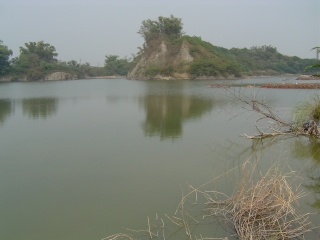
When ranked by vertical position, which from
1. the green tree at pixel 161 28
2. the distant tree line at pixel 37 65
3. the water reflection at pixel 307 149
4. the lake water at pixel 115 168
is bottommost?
the lake water at pixel 115 168

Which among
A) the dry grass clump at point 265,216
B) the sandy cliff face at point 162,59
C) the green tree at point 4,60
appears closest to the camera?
the dry grass clump at point 265,216

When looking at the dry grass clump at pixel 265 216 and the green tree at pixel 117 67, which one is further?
the green tree at pixel 117 67

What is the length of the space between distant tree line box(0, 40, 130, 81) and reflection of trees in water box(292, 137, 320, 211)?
53.9 m

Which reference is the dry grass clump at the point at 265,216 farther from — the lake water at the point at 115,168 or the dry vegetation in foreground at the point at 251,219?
the lake water at the point at 115,168

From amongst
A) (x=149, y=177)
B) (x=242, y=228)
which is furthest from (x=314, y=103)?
(x=242, y=228)

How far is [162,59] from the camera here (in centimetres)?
4997

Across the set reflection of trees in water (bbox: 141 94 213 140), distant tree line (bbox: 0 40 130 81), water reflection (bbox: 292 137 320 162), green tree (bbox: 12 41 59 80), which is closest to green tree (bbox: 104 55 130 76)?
distant tree line (bbox: 0 40 130 81)

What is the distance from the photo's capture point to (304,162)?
561cm

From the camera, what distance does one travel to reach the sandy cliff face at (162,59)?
48062 millimetres

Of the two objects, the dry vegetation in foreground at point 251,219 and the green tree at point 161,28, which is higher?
the green tree at point 161,28

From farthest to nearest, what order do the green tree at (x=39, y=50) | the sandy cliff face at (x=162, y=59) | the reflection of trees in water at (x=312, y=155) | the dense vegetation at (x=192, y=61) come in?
the green tree at (x=39, y=50), the sandy cliff face at (x=162, y=59), the dense vegetation at (x=192, y=61), the reflection of trees in water at (x=312, y=155)

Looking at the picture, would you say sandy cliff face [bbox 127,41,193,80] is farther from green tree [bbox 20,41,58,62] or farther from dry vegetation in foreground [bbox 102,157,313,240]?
dry vegetation in foreground [bbox 102,157,313,240]

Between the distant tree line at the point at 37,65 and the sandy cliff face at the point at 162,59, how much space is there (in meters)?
16.3

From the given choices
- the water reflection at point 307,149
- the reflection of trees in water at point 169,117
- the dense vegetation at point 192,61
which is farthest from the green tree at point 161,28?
the water reflection at point 307,149
